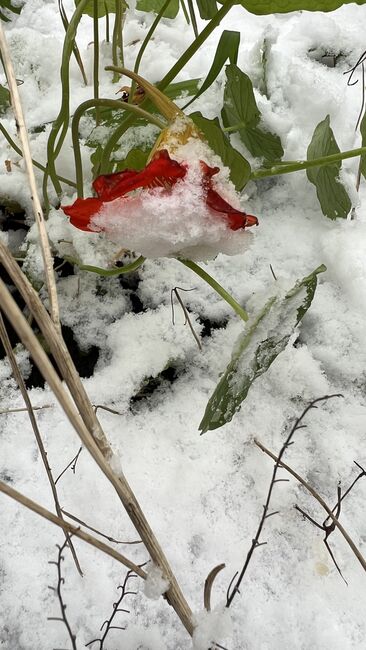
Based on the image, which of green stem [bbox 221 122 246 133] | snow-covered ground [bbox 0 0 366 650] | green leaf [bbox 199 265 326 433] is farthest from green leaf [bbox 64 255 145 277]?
green stem [bbox 221 122 246 133]

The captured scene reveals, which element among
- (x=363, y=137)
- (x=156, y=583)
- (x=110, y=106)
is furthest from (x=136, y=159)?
(x=156, y=583)

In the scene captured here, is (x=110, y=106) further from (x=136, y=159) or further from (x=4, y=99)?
(x=4, y=99)

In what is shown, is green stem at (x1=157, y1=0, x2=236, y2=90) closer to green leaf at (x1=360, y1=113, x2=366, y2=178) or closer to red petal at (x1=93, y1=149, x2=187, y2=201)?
red petal at (x1=93, y1=149, x2=187, y2=201)

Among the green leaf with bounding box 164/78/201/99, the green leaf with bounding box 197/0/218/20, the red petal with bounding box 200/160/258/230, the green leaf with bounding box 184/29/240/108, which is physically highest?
the green leaf with bounding box 197/0/218/20

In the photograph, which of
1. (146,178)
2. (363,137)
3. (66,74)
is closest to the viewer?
(146,178)

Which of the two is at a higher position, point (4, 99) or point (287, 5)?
point (287, 5)

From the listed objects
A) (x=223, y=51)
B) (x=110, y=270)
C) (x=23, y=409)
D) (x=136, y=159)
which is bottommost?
(x=23, y=409)
